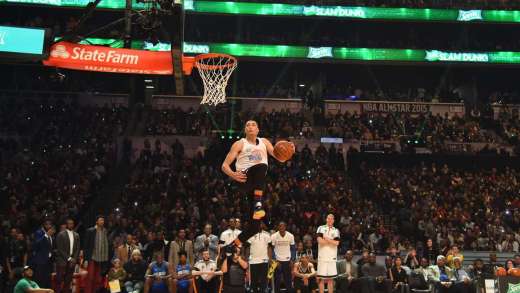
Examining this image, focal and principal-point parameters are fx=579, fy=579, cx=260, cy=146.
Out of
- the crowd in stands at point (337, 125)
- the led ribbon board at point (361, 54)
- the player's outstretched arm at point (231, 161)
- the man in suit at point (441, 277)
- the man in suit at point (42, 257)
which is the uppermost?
the led ribbon board at point (361, 54)

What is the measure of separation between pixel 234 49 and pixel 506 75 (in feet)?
58.4

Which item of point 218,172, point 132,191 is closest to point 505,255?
point 218,172

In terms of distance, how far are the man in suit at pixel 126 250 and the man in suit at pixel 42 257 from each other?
247 cm

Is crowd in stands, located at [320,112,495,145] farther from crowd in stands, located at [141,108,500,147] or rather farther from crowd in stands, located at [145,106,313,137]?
crowd in stands, located at [145,106,313,137]

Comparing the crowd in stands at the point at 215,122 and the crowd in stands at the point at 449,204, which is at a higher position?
the crowd in stands at the point at 215,122

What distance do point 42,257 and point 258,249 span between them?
5105 millimetres

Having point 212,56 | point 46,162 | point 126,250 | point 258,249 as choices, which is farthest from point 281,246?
point 46,162

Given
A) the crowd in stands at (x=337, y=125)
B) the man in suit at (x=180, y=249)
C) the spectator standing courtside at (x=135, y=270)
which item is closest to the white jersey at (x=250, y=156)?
the spectator standing courtside at (x=135, y=270)

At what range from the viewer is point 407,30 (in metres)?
37.2

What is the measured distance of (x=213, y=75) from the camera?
50.4 feet

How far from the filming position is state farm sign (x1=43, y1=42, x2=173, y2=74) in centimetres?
1377

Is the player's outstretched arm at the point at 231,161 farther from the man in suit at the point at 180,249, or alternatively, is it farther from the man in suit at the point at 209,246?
the man in suit at the point at 180,249

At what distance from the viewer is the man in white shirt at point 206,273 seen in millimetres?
13781

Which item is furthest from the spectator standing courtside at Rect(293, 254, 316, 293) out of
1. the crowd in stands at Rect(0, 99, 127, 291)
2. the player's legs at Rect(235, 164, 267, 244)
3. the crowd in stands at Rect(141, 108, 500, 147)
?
the crowd in stands at Rect(141, 108, 500, 147)
